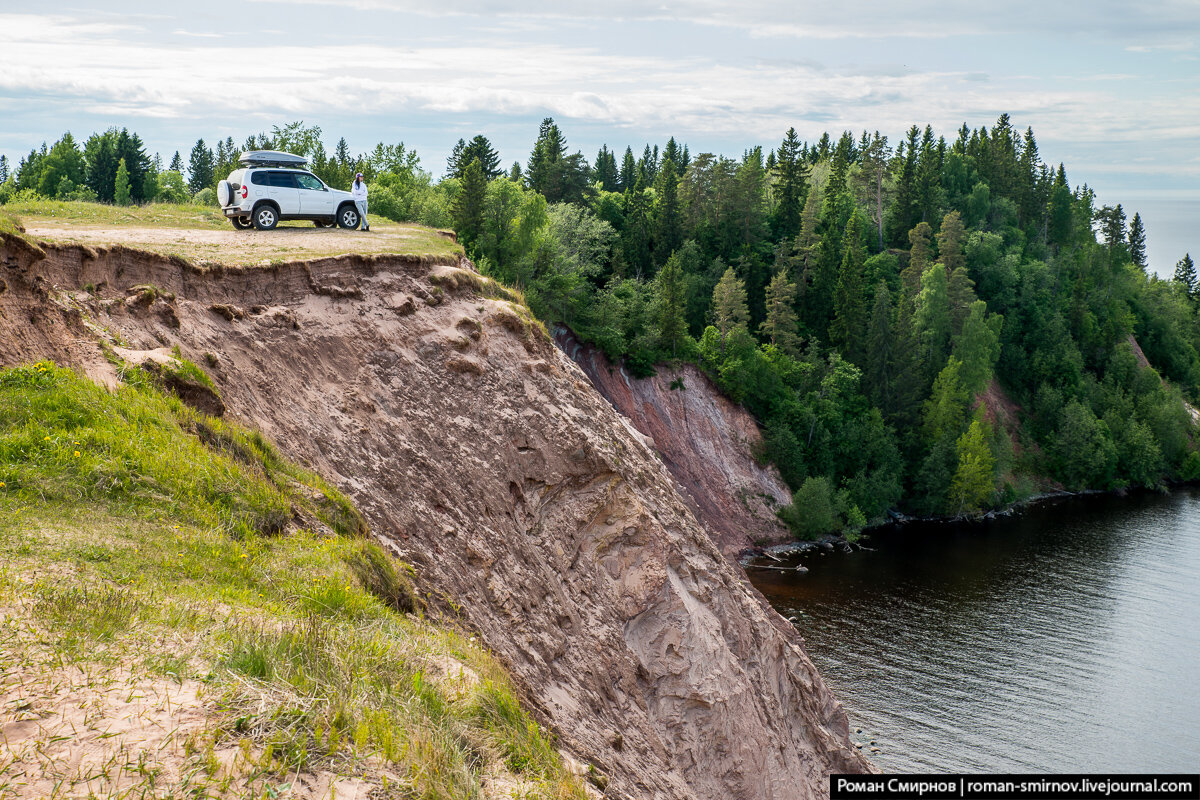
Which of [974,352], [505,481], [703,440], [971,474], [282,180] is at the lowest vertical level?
[971,474]

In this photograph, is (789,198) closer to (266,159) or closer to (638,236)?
(638,236)

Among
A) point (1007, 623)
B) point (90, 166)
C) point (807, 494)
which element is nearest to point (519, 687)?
point (1007, 623)

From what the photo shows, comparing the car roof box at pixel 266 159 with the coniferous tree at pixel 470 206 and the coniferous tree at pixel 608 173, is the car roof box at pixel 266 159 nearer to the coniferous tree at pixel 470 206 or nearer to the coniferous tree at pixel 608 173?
the coniferous tree at pixel 470 206

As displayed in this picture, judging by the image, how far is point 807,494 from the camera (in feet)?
207

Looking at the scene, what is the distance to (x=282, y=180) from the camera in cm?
2622

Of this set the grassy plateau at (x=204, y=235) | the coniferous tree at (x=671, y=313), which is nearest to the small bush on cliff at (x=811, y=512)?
the coniferous tree at (x=671, y=313)

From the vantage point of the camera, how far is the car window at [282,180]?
85.4 ft

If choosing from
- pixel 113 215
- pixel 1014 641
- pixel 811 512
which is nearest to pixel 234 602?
pixel 113 215

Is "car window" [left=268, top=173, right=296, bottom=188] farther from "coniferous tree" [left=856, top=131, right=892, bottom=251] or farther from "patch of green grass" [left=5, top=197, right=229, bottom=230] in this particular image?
"coniferous tree" [left=856, top=131, right=892, bottom=251]

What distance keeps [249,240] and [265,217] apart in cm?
382

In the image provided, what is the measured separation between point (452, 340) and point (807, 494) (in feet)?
153

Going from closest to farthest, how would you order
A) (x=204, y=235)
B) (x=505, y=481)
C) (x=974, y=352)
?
(x=505, y=481), (x=204, y=235), (x=974, y=352)

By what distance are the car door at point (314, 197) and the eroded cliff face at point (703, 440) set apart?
A: 3604cm

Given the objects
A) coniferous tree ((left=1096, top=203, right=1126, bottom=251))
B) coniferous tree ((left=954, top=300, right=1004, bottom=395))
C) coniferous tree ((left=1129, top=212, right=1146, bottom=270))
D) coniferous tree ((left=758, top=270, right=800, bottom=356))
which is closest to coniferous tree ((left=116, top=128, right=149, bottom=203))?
coniferous tree ((left=758, top=270, right=800, bottom=356))
